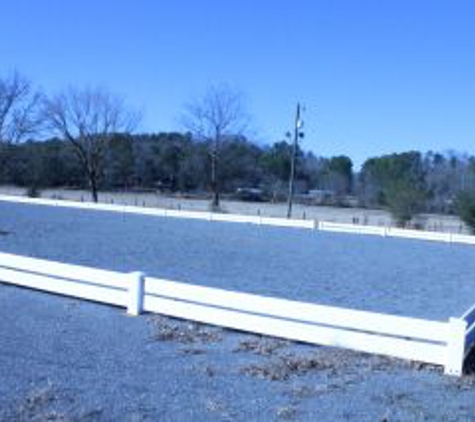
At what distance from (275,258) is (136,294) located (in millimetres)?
12022

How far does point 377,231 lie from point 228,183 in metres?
62.1

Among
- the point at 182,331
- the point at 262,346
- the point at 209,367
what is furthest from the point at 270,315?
the point at 209,367

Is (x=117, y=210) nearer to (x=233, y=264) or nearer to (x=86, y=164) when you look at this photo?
(x=233, y=264)

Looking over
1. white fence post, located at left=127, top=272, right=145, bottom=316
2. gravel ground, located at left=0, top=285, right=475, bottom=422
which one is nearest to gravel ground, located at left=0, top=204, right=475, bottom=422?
gravel ground, located at left=0, top=285, right=475, bottom=422

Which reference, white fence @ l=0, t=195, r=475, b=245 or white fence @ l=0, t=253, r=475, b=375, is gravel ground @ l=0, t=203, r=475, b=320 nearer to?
white fence @ l=0, t=195, r=475, b=245

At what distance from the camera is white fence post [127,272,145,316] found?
12.2 m

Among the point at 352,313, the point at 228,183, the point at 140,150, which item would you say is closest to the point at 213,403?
the point at 352,313

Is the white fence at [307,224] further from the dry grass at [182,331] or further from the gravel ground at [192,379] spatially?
the gravel ground at [192,379]

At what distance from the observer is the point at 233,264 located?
71.5ft

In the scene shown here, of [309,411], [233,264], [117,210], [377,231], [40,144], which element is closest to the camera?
[309,411]

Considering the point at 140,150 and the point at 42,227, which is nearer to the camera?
the point at 42,227

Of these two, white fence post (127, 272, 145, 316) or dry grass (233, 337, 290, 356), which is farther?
white fence post (127, 272, 145, 316)

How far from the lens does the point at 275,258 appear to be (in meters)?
24.0

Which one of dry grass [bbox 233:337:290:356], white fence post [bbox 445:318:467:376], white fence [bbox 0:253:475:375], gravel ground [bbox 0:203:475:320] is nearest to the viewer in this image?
white fence post [bbox 445:318:467:376]
